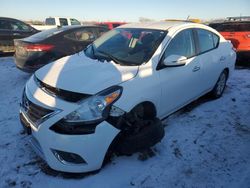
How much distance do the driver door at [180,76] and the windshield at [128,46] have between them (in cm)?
24

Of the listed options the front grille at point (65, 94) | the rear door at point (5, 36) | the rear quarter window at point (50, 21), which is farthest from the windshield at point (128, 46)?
the rear quarter window at point (50, 21)

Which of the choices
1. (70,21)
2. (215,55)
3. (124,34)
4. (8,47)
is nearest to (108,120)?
(124,34)

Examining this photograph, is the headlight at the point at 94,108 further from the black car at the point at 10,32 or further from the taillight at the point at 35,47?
the black car at the point at 10,32

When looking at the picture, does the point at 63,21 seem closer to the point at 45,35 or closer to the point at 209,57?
the point at 45,35

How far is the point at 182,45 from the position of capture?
13.6 ft

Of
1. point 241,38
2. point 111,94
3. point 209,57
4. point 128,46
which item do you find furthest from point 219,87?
point 111,94

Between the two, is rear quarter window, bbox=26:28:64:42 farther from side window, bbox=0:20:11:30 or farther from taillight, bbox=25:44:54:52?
side window, bbox=0:20:11:30

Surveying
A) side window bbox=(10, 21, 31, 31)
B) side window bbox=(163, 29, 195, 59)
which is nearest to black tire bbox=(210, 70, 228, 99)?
side window bbox=(163, 29, 195, 59)

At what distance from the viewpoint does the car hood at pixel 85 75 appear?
2.94 metres

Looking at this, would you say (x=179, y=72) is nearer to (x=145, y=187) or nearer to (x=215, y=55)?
(x=215, y=55)

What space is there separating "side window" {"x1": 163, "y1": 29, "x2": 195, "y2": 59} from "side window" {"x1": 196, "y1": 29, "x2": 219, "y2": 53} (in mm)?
310

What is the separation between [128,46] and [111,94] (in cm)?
135

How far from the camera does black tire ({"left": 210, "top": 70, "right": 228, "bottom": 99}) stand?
5.38 m

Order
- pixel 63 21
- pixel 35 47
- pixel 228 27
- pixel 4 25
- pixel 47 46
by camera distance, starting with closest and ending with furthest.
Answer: pixel 35 47, pixel 47 46, pixel 228 27, pixel 4 25, pixel 63 21
